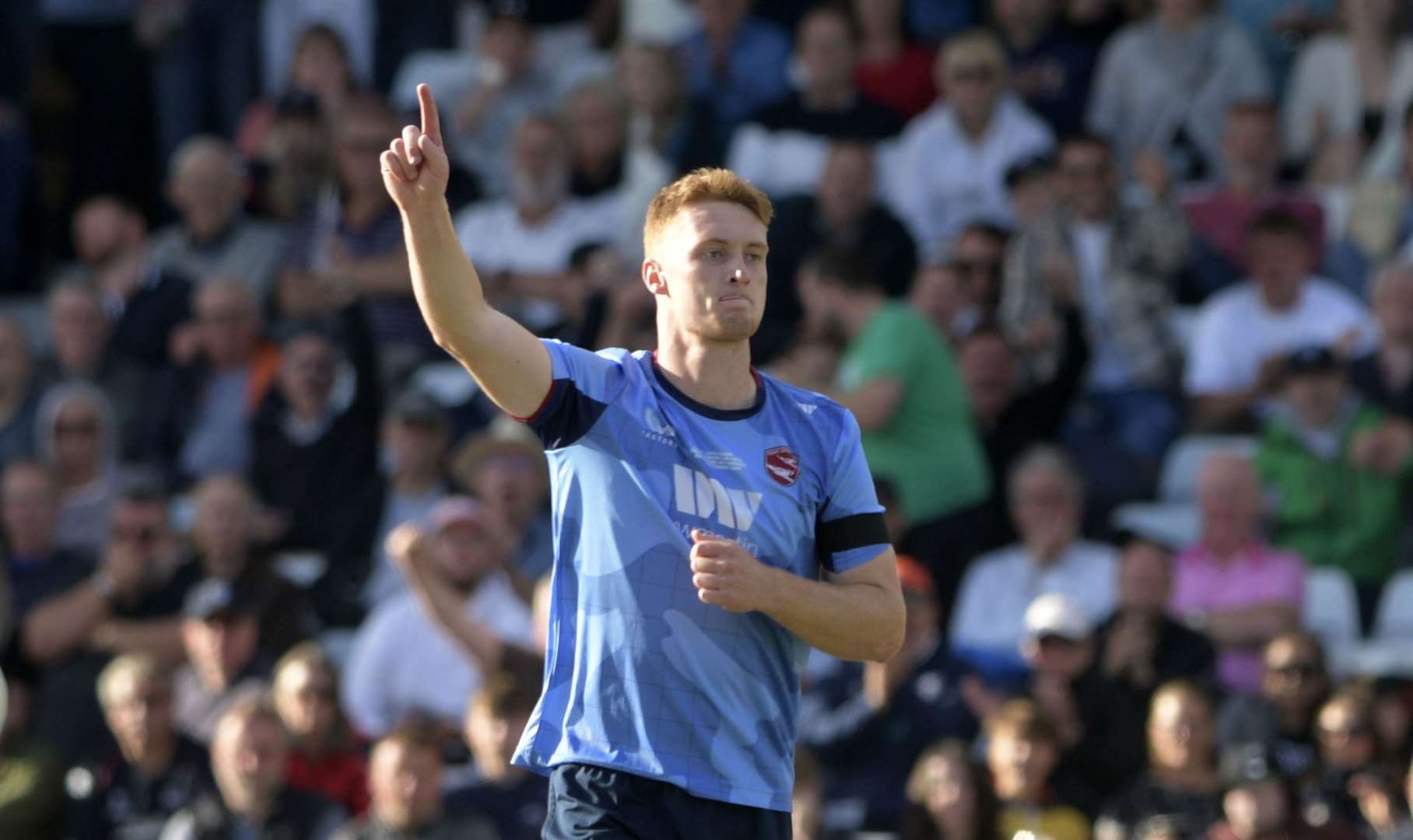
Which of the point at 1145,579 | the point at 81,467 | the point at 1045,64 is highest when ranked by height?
the point at 1045,64

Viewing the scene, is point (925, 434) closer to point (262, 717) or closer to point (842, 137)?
point (842, 137)

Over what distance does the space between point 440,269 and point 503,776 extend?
15.3 ft

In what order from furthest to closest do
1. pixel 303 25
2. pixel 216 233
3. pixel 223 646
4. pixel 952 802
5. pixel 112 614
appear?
1. pixel 303 25
2. pixel 216 233
3. pixel 112 614
4. pixel 223 646
5. pixel 952 802

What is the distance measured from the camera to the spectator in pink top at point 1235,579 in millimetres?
9672

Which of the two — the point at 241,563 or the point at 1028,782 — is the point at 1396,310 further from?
the point at 241,563

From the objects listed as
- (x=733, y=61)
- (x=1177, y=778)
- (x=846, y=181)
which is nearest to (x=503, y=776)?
(x=1177, y=778)

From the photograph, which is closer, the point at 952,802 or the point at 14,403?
the point at 952,802

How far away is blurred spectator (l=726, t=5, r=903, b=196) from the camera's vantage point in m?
12.2

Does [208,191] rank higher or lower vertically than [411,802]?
higher

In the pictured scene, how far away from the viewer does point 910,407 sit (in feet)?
34.7

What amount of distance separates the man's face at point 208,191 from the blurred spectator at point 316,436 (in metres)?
1.32

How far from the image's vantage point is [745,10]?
13039 mm

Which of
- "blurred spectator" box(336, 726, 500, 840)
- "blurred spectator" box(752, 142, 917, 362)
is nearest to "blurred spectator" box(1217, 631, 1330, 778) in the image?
"blurred spectator" box(336, 726, 500, 840)

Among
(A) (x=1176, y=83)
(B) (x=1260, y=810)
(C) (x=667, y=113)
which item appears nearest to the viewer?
(B) (x=1260, y=810)
